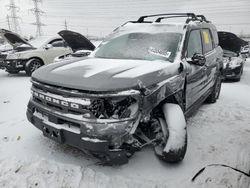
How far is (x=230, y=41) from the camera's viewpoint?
953 centimetres

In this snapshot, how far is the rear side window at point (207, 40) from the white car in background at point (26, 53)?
658 centimetres

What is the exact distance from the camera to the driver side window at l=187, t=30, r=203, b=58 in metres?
4.12

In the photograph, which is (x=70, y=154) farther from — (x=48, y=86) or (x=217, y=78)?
(x=217, y=78)

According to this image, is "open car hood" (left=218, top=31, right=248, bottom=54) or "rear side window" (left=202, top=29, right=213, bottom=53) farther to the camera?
"open car hood" (left=218, top=31, right=248, bottom=54)

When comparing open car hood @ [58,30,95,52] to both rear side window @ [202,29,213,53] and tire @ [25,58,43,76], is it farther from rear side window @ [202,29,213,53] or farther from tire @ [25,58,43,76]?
rear side window @ [202,29,213,53]

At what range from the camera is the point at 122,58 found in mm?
3943

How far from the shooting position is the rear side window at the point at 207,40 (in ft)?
16.2

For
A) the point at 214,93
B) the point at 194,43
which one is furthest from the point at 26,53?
the point at 194,43

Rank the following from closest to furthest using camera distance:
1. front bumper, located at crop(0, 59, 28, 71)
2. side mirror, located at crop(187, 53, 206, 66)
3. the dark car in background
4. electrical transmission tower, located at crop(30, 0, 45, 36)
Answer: side mirror, located at crop(187, 53, 206, 66) → the dark car in background → front bumper, located at crop(0, 59, 28, 71) → electrical transmission tower, located at crop(30, 0, 45, 36)

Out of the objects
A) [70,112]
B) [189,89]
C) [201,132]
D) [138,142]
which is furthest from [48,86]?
[201,132]

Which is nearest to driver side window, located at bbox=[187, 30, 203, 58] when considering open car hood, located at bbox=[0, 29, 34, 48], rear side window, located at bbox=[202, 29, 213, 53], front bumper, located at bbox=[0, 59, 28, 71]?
rear side window, located at bbox=[202, 29, 213, 53]

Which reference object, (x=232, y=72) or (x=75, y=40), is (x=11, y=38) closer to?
(x=75, y=40)

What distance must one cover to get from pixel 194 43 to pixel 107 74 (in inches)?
80.8

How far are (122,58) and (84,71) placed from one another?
3.11 ft
